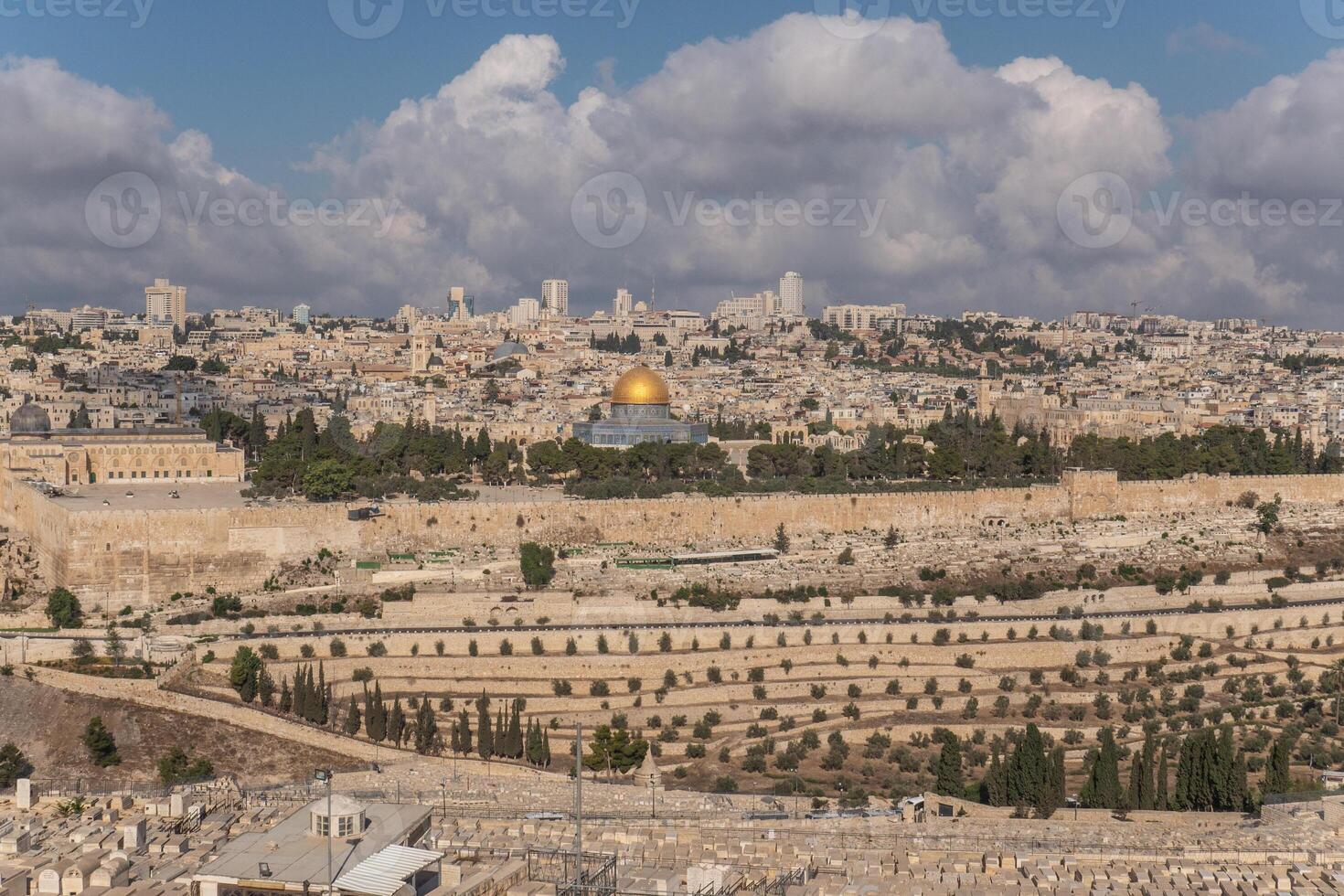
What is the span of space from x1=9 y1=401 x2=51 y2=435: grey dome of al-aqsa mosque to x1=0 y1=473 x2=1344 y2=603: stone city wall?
4.31 meters

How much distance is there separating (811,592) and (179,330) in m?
88.3

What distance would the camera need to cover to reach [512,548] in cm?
4156

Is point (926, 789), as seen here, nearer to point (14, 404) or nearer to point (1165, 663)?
point (1165, 663)

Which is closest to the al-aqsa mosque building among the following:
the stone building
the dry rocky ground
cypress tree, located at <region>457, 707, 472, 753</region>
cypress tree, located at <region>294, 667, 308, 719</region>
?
the stone building

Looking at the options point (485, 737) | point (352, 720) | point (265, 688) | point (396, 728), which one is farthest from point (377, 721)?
point (265, 688)

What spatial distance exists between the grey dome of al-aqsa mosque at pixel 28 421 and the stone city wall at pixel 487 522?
4.31 metres

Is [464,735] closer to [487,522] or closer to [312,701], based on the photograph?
[312,701]

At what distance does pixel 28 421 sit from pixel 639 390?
62.2ft

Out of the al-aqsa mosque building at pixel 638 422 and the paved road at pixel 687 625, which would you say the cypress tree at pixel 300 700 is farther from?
the al-aqsa mosque building at pixel 638 422

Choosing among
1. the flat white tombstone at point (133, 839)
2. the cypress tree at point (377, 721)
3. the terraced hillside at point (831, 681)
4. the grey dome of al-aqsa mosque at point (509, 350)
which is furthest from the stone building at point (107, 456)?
the grey dome of al-aqsa mosque at point (509, 350)

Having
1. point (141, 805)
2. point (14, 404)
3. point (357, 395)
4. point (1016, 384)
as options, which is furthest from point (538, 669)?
point (1016, 384)

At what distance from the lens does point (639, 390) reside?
57594mm

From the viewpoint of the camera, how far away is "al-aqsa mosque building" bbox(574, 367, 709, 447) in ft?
182

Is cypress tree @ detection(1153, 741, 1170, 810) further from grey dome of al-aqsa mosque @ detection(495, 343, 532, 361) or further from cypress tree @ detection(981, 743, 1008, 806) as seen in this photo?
grey dome of al-aqsa mosque @ detection(495, 343, 532, 361)
